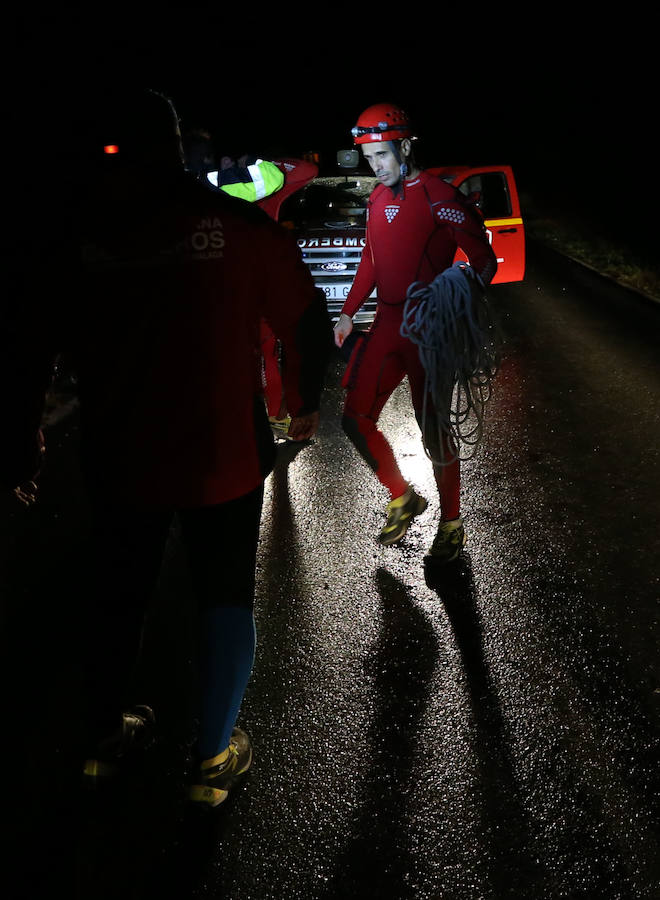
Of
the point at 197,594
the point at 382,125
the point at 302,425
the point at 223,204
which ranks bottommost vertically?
the point at 197,594

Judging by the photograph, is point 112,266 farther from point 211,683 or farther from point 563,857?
point 563,857

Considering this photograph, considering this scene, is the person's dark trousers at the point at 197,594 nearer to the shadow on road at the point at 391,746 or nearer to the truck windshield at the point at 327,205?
the shadow on road at the point at 391,746

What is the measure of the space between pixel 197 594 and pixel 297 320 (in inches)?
36.0

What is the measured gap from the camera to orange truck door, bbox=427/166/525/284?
8.98 meters

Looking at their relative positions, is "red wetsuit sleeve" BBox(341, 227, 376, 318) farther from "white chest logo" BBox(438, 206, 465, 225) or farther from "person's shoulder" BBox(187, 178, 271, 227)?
"person's shoulder" BBox(187, 178, 271, 227)

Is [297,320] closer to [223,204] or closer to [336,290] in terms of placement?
[223,204]

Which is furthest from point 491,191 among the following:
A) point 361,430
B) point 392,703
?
point 392,703

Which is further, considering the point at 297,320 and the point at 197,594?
the point at 197,594

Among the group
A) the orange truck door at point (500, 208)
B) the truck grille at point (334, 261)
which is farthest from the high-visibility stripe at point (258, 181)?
the orange truck door at point (500, 208)

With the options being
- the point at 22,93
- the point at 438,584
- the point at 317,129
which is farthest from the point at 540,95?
the point at 438,584

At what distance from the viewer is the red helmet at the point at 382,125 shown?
380cm

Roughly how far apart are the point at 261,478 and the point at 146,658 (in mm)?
1536

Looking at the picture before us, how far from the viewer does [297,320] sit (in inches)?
91.3

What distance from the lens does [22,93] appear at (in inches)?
803
